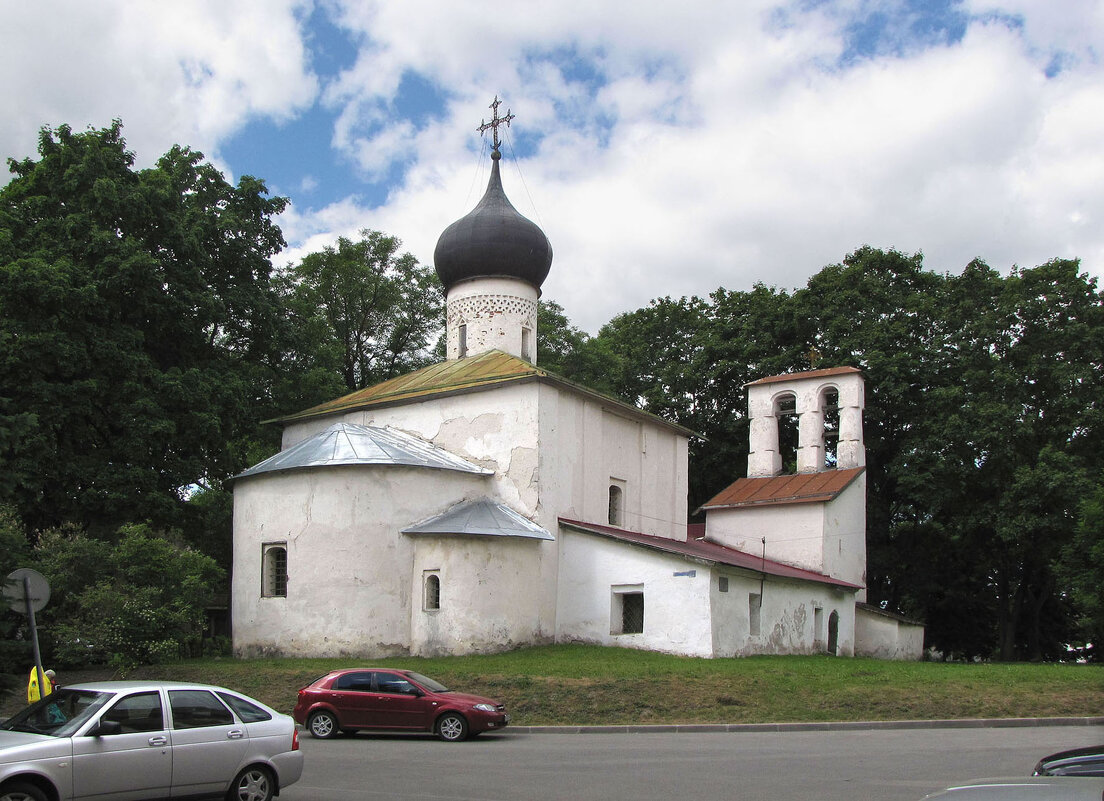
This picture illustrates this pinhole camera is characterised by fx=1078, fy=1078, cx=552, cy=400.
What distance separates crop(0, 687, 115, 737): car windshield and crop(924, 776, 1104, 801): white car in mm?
6936

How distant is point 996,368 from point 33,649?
2997 centimetres

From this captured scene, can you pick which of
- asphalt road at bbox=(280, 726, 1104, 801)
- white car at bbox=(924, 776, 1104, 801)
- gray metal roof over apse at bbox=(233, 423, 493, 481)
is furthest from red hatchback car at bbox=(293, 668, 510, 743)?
white car at bbox=(924, 776, 1104, 801)

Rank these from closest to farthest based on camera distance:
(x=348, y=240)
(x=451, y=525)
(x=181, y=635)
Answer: (x=181, y=635)
(x=451, y=525)
(x=348, y=240)

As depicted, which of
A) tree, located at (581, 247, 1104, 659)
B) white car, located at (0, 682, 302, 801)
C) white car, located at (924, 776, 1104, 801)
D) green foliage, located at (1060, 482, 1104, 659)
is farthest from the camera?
tree, located at (581, 247, 1104, 659)

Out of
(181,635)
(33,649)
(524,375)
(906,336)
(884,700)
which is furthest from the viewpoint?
(906,336)

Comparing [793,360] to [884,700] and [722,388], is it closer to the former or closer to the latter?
[722,388]

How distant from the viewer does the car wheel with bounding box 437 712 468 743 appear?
15.1 m

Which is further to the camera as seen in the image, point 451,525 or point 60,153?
point 60,153

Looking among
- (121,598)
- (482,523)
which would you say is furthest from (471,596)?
(121,598)

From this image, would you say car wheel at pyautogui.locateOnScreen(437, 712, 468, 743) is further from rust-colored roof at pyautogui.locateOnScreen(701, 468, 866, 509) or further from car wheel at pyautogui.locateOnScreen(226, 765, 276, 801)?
rust-colored roof at pyautogui.locateOnScreen(701, 468, 866, 509)

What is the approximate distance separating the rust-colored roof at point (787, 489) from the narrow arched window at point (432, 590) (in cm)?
1318

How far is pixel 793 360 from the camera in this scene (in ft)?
132

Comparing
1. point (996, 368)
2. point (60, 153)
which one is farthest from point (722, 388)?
point (60, 153)

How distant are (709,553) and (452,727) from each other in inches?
548
